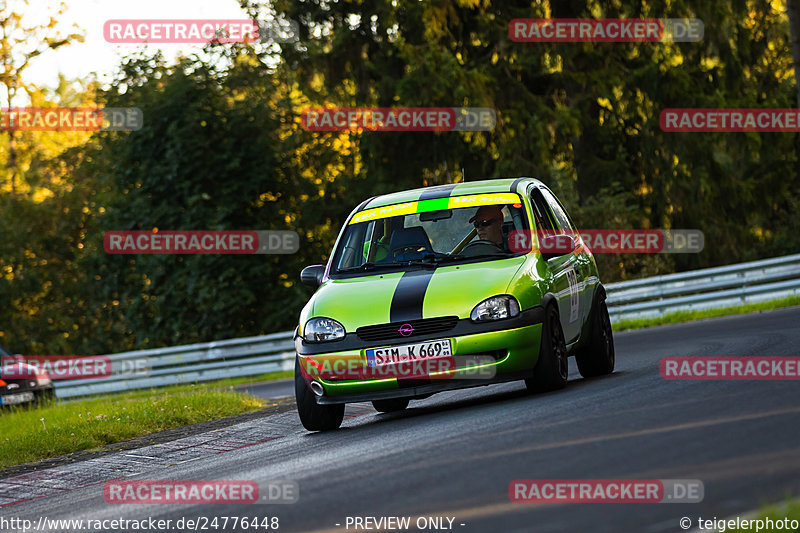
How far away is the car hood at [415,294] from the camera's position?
9.31m

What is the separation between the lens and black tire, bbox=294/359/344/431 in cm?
994

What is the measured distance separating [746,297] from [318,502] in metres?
16.8

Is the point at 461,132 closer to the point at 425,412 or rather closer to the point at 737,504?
the point at 425,412

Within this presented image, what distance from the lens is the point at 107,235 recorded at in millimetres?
32312

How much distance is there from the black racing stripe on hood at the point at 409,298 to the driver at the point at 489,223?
959mm

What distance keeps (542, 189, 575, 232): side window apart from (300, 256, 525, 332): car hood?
1641 mm

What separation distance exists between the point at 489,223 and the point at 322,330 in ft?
6.32

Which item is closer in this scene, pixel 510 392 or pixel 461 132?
pixel 510 392

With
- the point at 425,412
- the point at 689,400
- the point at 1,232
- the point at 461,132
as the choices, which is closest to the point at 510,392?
the point at 425,412

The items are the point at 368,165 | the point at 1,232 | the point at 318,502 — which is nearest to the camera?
the point at 318,502

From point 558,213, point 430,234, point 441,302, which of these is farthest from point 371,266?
point 558,213

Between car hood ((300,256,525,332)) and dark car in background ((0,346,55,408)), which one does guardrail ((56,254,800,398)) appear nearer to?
dark car in background ((0,346,55,408))

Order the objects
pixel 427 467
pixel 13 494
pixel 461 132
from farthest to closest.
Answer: pixel 461 132 < pixel 13 494 < pixel 427 467

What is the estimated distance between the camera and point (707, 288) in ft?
73.3
